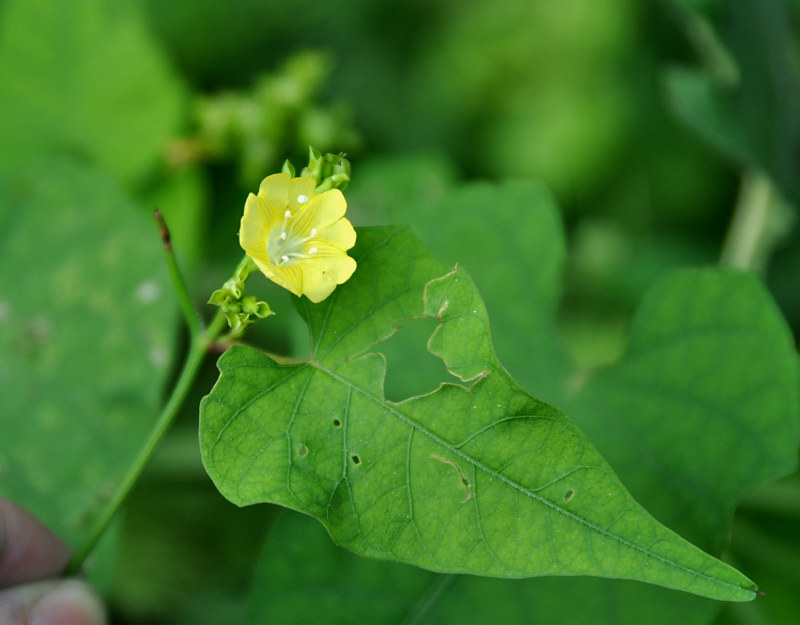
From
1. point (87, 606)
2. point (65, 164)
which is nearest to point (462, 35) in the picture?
point (65, 164)

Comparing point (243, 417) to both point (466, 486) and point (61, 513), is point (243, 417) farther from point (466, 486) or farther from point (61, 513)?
point (61, 513)

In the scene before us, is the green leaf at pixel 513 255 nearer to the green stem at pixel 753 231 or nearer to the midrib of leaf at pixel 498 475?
the midrib of leaf at pixel 498 475

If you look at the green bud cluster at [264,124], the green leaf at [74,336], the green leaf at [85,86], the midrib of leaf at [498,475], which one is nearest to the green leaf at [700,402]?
the midrib of leaf at [498,475]

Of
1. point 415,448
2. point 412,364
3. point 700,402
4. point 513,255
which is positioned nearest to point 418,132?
point 513,255

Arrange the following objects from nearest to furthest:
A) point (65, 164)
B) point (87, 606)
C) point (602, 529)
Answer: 1. point (602, 529)
2. point (87, 606)
3. point (65, 164)

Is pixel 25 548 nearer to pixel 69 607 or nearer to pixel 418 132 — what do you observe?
pixel 69 607

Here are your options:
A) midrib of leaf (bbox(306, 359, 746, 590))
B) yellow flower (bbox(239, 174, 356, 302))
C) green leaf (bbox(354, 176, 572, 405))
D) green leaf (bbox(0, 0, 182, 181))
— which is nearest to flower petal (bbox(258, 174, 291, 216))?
yellow flower (bbox(239, 174, 356, 302))

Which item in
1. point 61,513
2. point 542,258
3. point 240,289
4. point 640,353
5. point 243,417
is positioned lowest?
point 61,513

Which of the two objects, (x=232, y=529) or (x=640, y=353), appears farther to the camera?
(x=232, y=529)
